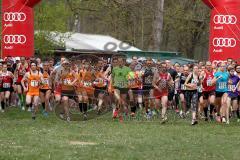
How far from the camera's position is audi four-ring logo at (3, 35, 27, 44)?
25328 mm

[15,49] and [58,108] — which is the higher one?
[15,49]

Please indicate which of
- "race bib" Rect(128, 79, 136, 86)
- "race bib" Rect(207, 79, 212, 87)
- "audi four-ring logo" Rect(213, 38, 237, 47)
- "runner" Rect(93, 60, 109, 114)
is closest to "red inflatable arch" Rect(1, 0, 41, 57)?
"runner" Rect(93, 60, 109, 114)

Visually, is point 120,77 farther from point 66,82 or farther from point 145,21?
point 145,21

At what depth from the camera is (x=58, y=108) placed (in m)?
22.9

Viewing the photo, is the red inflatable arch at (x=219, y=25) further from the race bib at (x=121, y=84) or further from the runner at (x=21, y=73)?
the race bib at (x=121, y=84)

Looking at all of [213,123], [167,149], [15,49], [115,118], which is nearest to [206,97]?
[213,123]

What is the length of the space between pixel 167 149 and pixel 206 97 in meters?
8.21

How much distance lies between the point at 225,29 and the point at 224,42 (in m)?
0.40

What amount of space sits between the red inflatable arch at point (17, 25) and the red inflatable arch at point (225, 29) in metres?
6.06

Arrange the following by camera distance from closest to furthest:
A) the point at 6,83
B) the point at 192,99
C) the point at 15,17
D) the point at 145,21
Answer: the point at 192,99, the point at 15,17, the point at 6,83, the point at 145,21

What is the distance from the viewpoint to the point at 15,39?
2534 cm

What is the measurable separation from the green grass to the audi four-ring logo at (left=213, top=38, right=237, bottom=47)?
2.54m

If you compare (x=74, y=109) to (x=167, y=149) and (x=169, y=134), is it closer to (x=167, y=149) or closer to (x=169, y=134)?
(x=169, y=134)

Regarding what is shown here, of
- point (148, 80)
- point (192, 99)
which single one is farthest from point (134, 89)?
point (192, 99)
